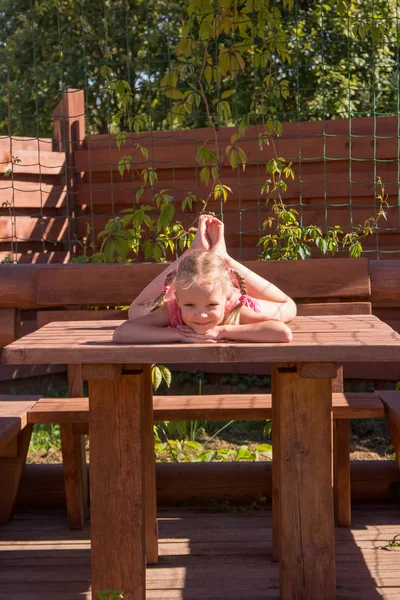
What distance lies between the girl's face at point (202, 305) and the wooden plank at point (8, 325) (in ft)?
5.04

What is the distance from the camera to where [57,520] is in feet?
12.4

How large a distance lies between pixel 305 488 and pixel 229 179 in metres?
3.79

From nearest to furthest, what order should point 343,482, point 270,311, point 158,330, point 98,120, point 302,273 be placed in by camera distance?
point 158,330 < point 270,311 < point 343,482 < point 302,273 < point 98,120

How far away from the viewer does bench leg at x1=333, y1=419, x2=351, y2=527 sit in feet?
11.6

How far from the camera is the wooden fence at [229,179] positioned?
591 cm

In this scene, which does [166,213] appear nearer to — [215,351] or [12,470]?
[12,470]

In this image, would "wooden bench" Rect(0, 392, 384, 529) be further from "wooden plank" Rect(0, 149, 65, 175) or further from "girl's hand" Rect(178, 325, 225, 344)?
"wooden plank" Rect(0, 149, 65, 175)

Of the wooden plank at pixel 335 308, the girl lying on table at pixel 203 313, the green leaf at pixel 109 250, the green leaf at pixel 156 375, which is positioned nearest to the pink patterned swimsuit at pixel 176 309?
the girl lying on table at pixel 203 313

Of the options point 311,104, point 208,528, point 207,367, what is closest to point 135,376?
point 208,528

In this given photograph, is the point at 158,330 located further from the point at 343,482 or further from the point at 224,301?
the point at 343,482

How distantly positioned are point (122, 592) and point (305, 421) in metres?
0.71

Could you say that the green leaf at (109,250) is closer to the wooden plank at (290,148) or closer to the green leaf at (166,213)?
the green leaf at (166,213)

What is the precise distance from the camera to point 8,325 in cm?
381

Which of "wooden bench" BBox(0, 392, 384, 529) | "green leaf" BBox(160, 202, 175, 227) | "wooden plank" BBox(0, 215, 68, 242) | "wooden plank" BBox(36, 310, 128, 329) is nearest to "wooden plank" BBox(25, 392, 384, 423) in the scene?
"wooden bench" BBox(0, 392, 384, 529)
